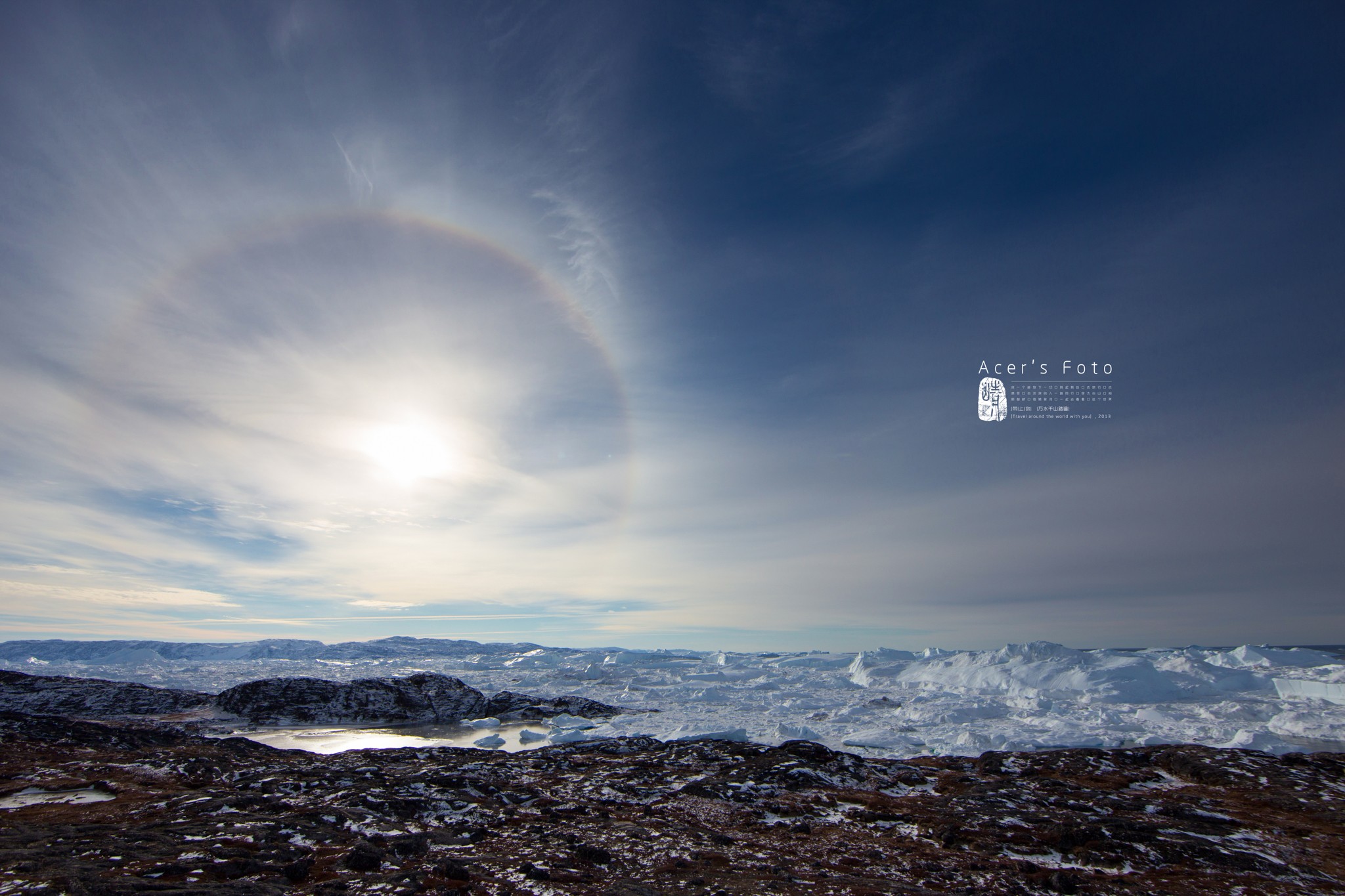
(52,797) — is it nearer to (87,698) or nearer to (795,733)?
(795,733)

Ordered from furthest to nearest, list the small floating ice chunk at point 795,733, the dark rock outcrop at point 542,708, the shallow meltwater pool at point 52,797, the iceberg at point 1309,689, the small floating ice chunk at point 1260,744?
the dark rock outcrop at point 542,708, the iceberg at point 1309,689, the small floating ice chunk at point 795,733, the small floating ice chunk at point 1260,744, the shallow meltwater pool at point 52,797

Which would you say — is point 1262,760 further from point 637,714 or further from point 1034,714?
point 637,714

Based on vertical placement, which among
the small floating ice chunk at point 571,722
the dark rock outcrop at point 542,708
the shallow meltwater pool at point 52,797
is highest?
the shallow meltwater pool at point 52,797

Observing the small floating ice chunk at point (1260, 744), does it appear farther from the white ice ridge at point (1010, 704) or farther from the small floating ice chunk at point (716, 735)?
the small floating ice chunk at point (716, 735)

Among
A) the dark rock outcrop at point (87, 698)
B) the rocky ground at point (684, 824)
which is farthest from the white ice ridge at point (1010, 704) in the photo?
the dark rock outcrop at point (87, 698)

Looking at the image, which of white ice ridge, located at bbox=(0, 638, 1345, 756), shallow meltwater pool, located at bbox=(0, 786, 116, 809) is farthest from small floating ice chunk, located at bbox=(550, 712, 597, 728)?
shallow meltwater pool, located at bbox=(0, 786, 116, 809)
